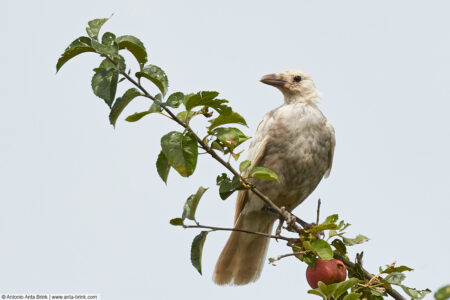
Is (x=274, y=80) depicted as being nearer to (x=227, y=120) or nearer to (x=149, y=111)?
(x=227, y=120)

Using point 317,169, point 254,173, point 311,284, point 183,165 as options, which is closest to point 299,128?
point 317,169

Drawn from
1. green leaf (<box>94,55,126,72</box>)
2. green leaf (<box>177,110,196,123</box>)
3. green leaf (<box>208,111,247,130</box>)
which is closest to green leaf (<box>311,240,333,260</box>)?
green leaf (<box>208,111,247,130</box>)

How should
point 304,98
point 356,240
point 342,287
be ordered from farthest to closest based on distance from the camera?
point 304,98 < point 356,240 < point 342,287

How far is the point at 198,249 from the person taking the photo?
3.58 m

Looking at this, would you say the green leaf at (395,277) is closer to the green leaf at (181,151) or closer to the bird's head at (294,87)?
the green leaf at (181,151)

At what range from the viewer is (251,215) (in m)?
6.13

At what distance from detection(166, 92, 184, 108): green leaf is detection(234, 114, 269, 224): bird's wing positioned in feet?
8.87

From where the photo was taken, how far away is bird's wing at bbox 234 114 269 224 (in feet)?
19.2

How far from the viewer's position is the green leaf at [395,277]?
3737 millimetres

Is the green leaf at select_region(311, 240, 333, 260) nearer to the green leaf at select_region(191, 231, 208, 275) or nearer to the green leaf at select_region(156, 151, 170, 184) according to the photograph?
the green leaf at select_region(191, 231, 208, 275)

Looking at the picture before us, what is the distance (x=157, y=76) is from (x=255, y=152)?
285cm

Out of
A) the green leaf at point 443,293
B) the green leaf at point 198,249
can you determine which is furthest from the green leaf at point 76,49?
the green leaf at point 443,293

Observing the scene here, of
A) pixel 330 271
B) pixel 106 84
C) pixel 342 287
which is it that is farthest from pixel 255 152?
pixel 106 84

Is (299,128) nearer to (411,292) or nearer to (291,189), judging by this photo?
(291,189)
